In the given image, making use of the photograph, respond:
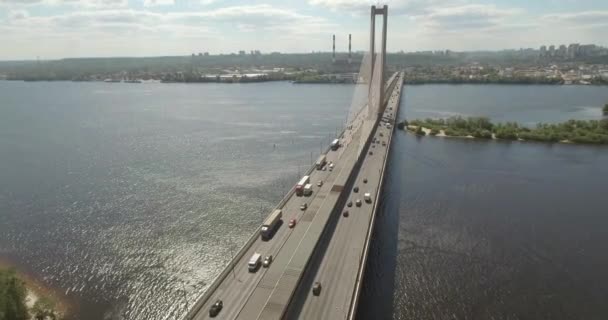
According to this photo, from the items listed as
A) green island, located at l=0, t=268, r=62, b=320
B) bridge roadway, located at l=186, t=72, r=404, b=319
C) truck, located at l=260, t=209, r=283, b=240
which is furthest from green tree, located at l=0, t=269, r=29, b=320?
truck, located at l=260, t=209, r=283, b=240

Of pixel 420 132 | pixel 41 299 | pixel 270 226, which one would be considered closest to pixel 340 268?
pixel 270 226

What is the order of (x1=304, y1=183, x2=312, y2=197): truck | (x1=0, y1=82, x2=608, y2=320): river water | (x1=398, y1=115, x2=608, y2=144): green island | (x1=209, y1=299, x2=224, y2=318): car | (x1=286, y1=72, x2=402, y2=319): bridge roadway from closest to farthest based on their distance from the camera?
(x1=209, y1=299, x2=224, y2=318): car → (x1=286, y1=72, x2=402, y2=319): bridge roadway → (x1=0, y1=82, x2=608, y2=320): river water → (x1=304, y1=183, x2=312, y2=197): truck → (x1=398, y1=115, x2=608, y2=144): green island

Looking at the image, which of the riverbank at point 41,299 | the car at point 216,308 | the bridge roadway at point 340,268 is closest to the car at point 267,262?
the bridge roadway at point 340,268

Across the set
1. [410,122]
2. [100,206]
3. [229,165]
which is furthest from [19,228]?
[410,122]

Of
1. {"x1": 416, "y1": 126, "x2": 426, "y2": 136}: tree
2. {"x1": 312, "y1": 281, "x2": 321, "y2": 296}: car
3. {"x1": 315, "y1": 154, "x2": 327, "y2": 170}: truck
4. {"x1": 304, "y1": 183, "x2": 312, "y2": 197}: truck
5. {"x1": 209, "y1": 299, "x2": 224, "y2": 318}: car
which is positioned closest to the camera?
{"x1": 209, "y1": 299, "x2": 224, "y2": 318}: car

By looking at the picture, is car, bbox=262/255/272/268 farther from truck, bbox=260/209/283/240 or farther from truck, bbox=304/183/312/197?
truck, bbox=304/183/312/197

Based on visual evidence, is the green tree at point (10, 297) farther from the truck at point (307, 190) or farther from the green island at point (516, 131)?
the green island at point (516, 131)

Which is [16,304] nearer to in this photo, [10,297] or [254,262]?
[10,297]
